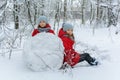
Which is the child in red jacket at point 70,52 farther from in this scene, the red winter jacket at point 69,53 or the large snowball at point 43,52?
the large snowball at point 43,52

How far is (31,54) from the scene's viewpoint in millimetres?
6547

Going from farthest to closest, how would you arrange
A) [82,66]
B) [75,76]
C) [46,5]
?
1. [46,5]
2. [82,66]
3. [75,76]

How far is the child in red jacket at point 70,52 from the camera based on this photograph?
6.90 m

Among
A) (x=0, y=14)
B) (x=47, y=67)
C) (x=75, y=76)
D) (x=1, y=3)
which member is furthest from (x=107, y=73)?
(x=1, y=3)

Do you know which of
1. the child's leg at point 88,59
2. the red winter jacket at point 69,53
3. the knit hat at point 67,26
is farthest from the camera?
the knit hat at point 67,26

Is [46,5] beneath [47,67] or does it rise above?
above

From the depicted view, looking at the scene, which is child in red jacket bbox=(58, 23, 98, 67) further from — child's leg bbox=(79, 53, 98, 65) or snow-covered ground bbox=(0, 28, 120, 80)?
snow-covered ground bbox=(0, 28, 120, 80)

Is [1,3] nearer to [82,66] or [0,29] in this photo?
[0,29]

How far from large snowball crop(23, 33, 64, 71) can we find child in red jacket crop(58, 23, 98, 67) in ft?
0.55

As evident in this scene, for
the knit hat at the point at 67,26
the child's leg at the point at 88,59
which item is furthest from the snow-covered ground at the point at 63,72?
the knit hat at the point at 67,26

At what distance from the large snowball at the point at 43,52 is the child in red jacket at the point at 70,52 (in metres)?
0.17

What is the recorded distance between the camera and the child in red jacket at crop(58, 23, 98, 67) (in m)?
6.90

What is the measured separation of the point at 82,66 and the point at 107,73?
0.76 m

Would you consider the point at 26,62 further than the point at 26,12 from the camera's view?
No
